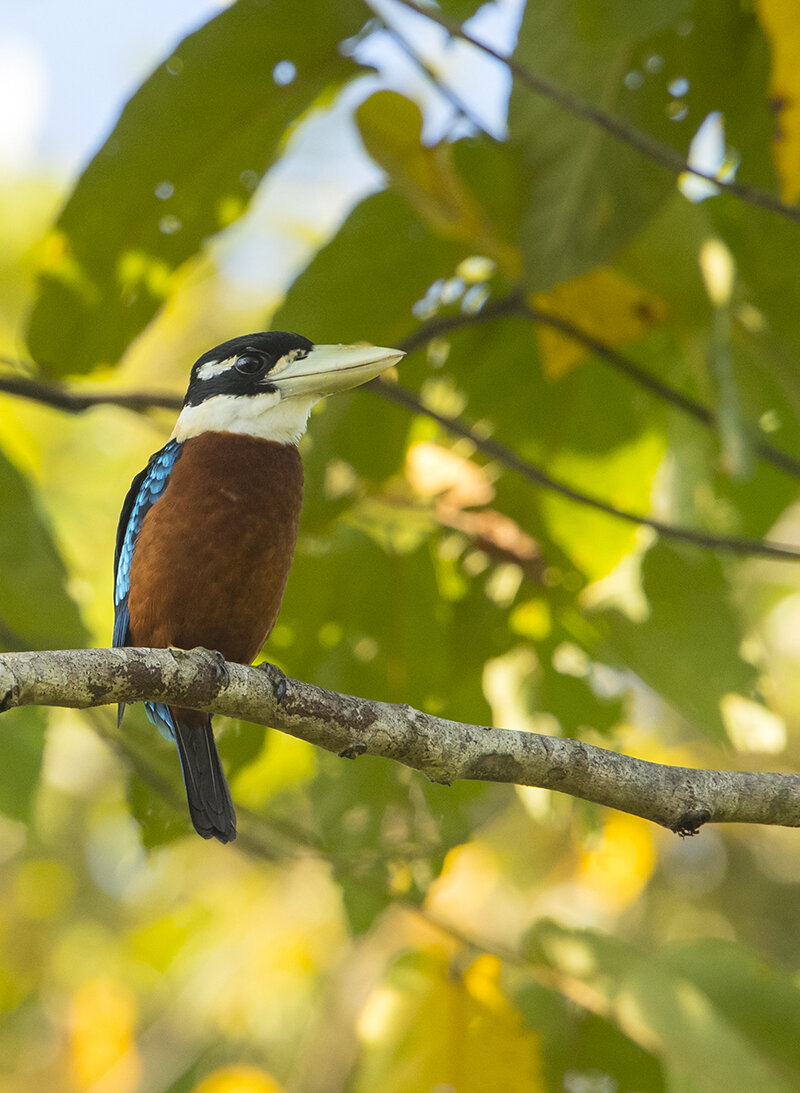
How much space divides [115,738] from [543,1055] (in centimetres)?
162

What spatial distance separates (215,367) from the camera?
3.49m

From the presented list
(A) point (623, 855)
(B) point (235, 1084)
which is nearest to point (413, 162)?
(A) point (623, 855)

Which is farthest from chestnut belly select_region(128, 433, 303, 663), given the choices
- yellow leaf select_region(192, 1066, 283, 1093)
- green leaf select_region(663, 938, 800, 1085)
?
yellow leaf select_region(192, 1066, 283, 1093)

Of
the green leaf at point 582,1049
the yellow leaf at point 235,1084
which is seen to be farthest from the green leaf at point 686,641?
the yellow leaf at point 235,1084

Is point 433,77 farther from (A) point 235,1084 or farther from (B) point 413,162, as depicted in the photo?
(A) point 235,1084

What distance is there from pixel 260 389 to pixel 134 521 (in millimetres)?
538

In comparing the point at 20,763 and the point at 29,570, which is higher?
the point at 29,570

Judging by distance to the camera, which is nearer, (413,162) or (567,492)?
(413,162)

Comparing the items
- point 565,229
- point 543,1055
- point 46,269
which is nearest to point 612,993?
point 543,1055

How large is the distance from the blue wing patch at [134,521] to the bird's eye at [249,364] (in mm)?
295

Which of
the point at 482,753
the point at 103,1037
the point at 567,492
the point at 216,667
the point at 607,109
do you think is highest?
the point at 607,109

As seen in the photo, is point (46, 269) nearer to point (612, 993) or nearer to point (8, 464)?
point (8, 464)

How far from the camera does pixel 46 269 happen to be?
Answer: 366 cm

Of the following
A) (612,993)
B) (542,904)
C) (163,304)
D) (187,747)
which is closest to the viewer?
(612,993)
